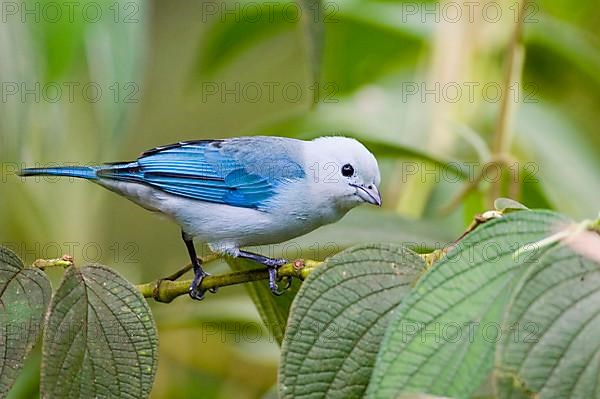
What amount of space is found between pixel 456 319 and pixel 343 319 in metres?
0.17

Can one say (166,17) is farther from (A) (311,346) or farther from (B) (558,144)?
(A) (311,346)

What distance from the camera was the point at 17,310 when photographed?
4.13 ft

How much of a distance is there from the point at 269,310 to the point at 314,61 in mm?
530

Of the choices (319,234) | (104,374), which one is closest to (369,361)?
(104,374)

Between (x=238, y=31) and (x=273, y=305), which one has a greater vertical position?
(x=238, y=31)

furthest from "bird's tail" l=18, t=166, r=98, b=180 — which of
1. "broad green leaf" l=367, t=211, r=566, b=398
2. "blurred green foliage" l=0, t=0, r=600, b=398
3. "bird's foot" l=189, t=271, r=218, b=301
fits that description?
"broad green leaf" l=367, t=211, r=566, b=398

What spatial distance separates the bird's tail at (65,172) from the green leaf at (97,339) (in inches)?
29.1

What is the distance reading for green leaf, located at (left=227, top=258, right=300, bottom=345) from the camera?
1539 millimetres

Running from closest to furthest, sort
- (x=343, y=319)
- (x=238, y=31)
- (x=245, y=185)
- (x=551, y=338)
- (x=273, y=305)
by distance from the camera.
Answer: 1. (x=551, y=338)
2. (x=343, y=319)
3. (x=273, y=305)
4. (x=245, y=185)
5. (x=238, y=31)

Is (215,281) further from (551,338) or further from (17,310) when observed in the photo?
(551,338)

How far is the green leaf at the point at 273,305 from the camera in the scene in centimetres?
154

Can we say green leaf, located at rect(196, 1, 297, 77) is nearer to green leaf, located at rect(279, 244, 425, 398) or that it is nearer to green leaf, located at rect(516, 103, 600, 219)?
green leaf, located at rect(516, 103, 600, 219)

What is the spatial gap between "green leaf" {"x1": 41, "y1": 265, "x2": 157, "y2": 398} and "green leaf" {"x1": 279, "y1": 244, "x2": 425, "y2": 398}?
0.24 metres

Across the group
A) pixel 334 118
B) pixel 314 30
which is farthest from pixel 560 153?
pixel 314 30
